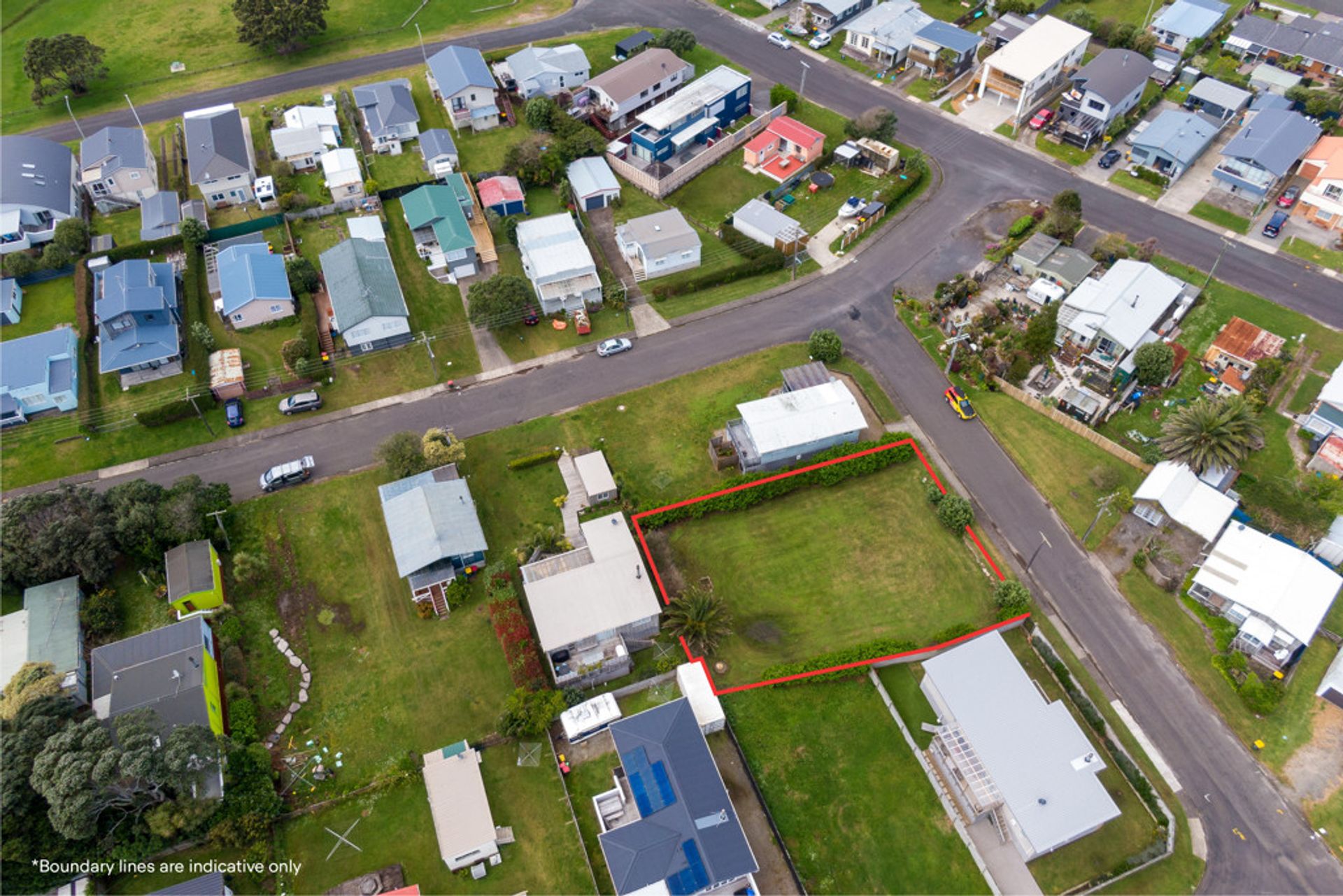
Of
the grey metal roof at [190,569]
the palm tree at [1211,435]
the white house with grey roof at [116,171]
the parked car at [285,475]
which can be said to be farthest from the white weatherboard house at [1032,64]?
the white house with grey roof at [116,171]

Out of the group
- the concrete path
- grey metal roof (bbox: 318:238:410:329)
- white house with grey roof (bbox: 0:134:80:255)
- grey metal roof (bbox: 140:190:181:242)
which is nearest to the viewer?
the concrete path

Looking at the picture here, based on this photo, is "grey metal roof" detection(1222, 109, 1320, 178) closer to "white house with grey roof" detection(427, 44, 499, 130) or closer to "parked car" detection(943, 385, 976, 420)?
"parked car" detection(943, 385, 976, 420)

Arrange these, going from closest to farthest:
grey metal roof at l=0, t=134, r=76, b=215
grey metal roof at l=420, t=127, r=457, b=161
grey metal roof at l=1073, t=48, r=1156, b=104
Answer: grey metal roof at l=0, t=134, r=76, b=215 → grey metal roof at l=420, t=127, r=457, b=161 → grey metal roof at l=1073, t=48, r=1156, b=104

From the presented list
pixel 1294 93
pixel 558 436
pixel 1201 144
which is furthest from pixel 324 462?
pixel 1294 93

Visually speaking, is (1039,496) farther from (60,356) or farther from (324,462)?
(60,356)

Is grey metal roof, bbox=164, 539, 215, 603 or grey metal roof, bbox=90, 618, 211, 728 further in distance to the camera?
grey metal roof, bbox=164, 539, 215, 603

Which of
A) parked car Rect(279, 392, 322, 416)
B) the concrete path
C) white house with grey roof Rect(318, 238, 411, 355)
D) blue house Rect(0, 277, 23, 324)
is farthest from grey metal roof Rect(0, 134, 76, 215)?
the concrete path
